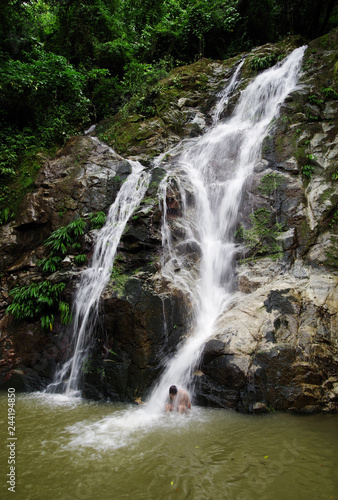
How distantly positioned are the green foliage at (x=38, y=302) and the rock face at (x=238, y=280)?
0.25 meters

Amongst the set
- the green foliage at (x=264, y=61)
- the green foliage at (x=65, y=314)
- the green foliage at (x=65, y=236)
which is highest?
the green foliage at (x=264, y=61)

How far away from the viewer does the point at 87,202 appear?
28.9ft

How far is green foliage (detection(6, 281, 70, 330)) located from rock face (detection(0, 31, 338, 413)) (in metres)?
0.25

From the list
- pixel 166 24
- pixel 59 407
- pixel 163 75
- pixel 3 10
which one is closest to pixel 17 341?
pixel 59 407

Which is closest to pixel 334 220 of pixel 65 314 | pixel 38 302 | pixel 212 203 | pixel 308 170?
pixel 308 170

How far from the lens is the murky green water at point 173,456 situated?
9.45 feet

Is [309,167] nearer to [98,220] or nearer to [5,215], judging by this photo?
[98,220]

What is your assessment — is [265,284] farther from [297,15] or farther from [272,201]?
[297,15]

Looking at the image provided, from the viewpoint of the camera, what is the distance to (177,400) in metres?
4.89

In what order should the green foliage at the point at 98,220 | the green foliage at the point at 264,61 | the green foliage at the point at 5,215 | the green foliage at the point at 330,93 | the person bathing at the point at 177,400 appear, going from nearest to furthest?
1. the person bathing at the point at 177,400
2. the green foliage at the point at 98,220
3. the green foliage at the point at 330,93
4. the green foliage at the point at 5,215
5. the green foliage at the point at 264,61

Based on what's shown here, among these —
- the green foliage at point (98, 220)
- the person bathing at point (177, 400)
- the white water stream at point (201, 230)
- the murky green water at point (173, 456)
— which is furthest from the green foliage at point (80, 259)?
the person bathing at point (177, 400)

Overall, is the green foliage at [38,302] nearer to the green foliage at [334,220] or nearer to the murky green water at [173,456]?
the murky green water at [173,456]

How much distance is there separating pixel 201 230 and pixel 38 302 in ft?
15.8

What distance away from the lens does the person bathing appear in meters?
4.82
